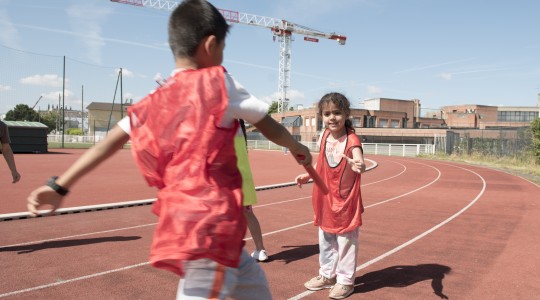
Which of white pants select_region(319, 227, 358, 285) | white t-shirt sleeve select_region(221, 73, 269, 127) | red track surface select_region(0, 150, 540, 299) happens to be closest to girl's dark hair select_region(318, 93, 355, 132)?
white pants select_region(319, 227, 358, 285)

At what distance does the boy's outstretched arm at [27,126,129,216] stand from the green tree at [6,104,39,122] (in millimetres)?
91379

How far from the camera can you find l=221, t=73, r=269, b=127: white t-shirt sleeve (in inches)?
61.7

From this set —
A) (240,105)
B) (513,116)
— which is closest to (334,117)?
(240,105)

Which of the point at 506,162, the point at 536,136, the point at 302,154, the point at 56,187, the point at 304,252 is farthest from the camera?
the point at 506,162

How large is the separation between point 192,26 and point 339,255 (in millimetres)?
2846

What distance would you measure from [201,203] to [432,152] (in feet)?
132

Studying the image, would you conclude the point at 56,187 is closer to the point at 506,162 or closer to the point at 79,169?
the point at 79,169

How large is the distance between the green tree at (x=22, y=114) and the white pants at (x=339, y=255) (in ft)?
296

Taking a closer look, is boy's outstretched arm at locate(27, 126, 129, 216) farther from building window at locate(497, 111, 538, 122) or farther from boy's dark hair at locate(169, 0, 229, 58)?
building window at locate(497, 111, 538, 122)

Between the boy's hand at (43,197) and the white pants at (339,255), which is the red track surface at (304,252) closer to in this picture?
the white pants at (339,255)

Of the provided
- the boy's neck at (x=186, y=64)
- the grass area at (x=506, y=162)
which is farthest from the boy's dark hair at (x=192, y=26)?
the grass area at (x=506, y=162)

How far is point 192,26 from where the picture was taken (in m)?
1.62

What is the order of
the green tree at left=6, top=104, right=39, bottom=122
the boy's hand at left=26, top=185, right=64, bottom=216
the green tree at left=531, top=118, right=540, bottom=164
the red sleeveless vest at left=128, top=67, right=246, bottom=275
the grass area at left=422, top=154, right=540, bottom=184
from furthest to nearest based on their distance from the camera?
the green tree at left=6, top=104, right=39, bottom=122 < the green tree at left=531, top=118, right=540, bottom=164 < the grass area at left=422, top=154, right=540, bottom=184 < the boy's hand at left=26, top=185, right=64, bottom=216 < the red sleeveless vest at left=128, top=67, right=246, bottom=275

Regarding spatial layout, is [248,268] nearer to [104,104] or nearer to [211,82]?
[211,82]
